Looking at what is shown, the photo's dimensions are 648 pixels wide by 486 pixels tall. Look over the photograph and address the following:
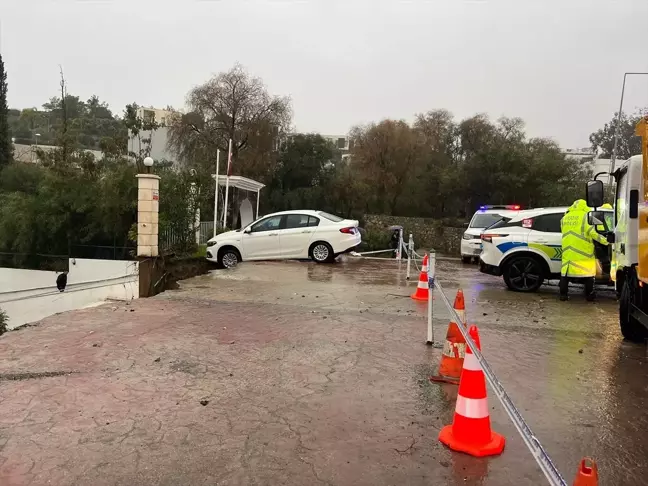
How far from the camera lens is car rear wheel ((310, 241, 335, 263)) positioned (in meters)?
14.5

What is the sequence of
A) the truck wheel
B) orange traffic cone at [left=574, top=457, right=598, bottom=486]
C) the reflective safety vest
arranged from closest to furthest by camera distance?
orange traffic cone at [left=574, top=457, right=598, bottom=486] < the truck wheel < the reflective safety vest

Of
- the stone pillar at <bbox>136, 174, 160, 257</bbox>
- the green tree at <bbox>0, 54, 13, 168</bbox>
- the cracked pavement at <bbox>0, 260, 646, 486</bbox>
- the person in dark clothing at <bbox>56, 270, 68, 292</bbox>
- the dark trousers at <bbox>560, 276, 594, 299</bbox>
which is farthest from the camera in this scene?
the green tree at <bbox>0, 54, 13, 168</bbox>

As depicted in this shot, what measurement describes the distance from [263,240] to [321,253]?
1.69 meters

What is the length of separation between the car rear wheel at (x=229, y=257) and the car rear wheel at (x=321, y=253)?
213 cm

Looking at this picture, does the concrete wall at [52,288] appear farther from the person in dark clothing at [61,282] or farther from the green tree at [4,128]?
the green tree at [4,128]

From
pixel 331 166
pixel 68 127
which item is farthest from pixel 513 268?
pixel 331 166

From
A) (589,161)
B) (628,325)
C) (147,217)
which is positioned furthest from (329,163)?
(628,325)

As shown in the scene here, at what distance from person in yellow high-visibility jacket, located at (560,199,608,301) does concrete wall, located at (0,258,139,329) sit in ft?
36.8

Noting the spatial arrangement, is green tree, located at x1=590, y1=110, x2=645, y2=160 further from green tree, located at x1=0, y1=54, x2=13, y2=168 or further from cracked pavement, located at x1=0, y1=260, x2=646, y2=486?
green tree, located at x1=0, y1=54, x2=13, y2=168

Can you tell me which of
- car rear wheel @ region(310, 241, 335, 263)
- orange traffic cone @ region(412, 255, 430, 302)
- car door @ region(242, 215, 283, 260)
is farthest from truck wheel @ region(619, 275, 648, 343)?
car door @ region(242, 215, 283, 260)

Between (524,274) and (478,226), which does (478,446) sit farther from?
(478,226)

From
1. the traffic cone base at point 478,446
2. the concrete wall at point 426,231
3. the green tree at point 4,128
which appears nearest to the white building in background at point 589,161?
the concrete wall at point 426,231

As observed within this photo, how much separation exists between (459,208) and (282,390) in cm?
3076

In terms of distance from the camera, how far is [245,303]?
8.34 m
